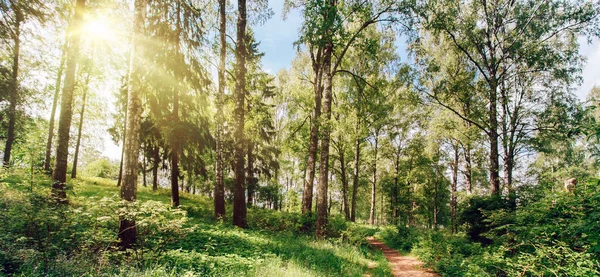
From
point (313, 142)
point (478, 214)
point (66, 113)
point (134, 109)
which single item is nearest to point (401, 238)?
point (478, 214)

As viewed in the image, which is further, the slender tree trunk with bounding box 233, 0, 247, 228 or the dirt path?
the slender tree trunk with bounding box 233, 0, 247, 228

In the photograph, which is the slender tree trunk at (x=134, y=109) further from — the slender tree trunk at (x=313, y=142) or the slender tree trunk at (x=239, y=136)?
the slender tree trunk at (x=313, y=142)

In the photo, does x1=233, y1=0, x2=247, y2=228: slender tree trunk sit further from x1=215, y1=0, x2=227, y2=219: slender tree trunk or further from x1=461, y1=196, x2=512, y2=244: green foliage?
x1=461, y1=196, x2=512, y2=244: green foliage

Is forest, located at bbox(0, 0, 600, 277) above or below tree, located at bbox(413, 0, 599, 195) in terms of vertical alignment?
below

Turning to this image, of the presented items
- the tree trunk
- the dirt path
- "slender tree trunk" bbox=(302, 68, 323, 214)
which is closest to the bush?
the dirt path

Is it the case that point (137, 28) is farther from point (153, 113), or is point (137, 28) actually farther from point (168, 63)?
point (153, 113)

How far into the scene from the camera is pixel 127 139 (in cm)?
605

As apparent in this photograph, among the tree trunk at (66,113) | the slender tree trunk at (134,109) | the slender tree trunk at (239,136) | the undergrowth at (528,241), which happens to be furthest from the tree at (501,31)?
the tree trunk at (66,113)

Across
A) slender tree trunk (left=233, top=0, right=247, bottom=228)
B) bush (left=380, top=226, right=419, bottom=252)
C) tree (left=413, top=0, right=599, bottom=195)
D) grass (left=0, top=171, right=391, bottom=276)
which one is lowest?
bush (left=380, top=226, right=419, bottom=252)

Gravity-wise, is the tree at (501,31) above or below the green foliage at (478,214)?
above

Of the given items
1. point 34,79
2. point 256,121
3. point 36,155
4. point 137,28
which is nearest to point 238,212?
point 256,121

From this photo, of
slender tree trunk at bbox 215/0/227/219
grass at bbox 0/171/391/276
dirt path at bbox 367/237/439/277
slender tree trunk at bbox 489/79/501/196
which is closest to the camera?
grass at bbox 0/171/391/276

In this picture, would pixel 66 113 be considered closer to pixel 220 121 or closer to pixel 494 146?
pixel 220 121

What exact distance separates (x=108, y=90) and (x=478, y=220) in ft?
85.6
